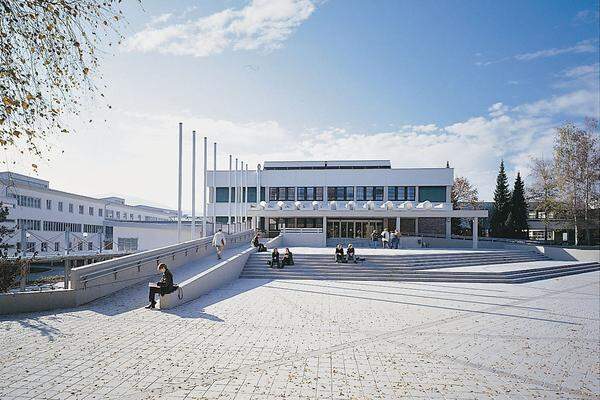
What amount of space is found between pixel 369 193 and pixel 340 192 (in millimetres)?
3254

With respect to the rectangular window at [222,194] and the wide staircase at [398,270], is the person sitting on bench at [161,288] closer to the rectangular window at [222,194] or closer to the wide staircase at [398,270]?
the wide staircase at [398,270]

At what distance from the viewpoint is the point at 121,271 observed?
40.9ft

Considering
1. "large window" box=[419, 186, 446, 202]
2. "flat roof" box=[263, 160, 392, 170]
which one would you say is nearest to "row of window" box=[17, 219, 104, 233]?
"flat roof" box=[263, 160, 392, 170]

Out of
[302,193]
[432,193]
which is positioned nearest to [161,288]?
[302,193]

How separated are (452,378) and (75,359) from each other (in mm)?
6534

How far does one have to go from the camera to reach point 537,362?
24.0 ft

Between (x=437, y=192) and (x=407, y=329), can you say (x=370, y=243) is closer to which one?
(x=437, y=192)

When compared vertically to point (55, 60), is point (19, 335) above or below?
below

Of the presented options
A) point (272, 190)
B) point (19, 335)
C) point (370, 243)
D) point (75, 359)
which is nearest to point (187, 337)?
point (75, 359)

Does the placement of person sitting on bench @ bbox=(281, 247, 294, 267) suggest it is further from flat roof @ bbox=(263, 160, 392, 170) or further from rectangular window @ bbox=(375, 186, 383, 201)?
flat roof @ bbox=(263, 160, 392, 170)

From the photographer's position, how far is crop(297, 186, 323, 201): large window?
140 ft

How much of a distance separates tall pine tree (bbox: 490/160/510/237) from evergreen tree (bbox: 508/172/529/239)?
2.91ft

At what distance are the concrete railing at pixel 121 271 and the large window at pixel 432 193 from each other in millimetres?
30261

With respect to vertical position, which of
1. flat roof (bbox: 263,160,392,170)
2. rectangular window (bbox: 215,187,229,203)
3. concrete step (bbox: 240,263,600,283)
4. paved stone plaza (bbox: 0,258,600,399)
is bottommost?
concrete step (bbox: 240,263,600,283)
